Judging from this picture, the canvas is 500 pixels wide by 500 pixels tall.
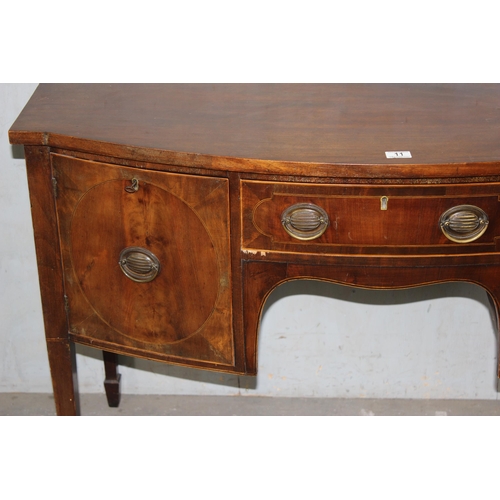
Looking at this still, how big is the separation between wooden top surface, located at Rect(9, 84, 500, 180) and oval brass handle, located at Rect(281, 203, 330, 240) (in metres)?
0.07

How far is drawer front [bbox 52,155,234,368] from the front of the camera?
144 cm

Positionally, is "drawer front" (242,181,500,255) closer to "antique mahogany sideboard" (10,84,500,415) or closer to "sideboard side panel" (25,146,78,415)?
"antique mahogany sideboard" (10,84,500,415)

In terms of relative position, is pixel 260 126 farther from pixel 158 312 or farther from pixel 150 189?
pixel 158 312

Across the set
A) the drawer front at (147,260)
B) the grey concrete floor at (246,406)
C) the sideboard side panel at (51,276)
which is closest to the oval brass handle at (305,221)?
the drawer front at (147,260)

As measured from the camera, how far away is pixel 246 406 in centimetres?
210

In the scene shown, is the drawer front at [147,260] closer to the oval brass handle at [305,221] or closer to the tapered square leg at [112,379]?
the oval brass handle at [305,221]

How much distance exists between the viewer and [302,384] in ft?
6.93

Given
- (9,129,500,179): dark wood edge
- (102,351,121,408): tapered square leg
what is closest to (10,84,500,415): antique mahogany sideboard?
(9,129,500,179): dark wood edge

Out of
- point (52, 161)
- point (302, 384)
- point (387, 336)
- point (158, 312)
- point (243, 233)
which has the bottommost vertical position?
point (302, 384)

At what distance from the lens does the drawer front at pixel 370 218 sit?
4.53 ft

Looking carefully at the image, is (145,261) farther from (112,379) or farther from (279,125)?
(112,379)

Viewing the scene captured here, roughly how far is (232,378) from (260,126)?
800 millimetres

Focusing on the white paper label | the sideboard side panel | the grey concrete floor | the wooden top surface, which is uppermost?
the wooden top surface
